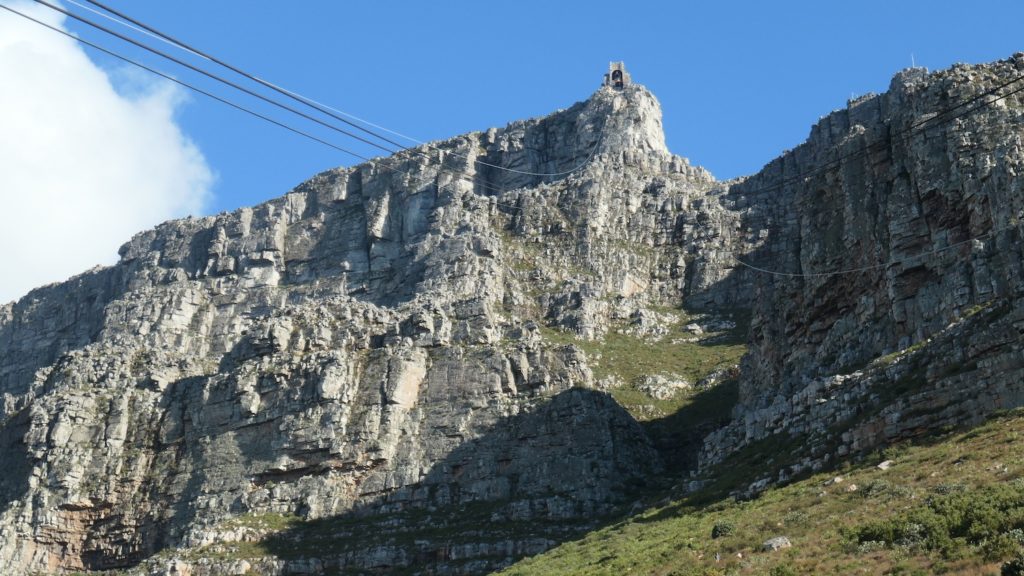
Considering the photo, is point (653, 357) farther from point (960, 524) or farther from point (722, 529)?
point (960, 524)

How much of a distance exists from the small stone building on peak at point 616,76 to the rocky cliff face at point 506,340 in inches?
262

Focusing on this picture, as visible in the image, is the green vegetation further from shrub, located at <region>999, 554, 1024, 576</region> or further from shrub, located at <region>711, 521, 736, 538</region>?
shrub, located at <region>999, 554, 1024, 576</region>

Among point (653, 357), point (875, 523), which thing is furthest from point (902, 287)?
point (653, 357)

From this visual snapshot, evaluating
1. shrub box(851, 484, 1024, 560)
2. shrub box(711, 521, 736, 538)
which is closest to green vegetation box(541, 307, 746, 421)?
shrub box(711, 521, 736, 538)

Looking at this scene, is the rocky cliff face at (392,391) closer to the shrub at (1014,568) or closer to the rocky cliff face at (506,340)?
the rocky cliff face at (506,340)

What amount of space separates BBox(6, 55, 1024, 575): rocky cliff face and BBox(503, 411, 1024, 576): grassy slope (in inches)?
143

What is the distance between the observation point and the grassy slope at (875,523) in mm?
35656

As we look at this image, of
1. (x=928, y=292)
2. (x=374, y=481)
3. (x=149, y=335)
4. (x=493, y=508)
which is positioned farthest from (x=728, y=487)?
(x=149, y=335)

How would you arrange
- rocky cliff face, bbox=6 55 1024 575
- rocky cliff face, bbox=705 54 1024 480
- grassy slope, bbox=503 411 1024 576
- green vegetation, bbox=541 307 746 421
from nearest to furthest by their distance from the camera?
grassy slope, bbox=503 411 1024 576 → rocky cliff face, bbox=705 54 1024 480 → rocky cliff face, bbox=6 55 1024 575 → green vegetation, bbox=541 307 746 421

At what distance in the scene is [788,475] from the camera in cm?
5738

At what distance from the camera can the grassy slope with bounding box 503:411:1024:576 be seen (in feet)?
117

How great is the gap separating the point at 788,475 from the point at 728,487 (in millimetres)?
5186

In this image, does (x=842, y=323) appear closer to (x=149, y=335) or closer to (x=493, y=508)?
(x=493, y=508)

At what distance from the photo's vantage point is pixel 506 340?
338ft
